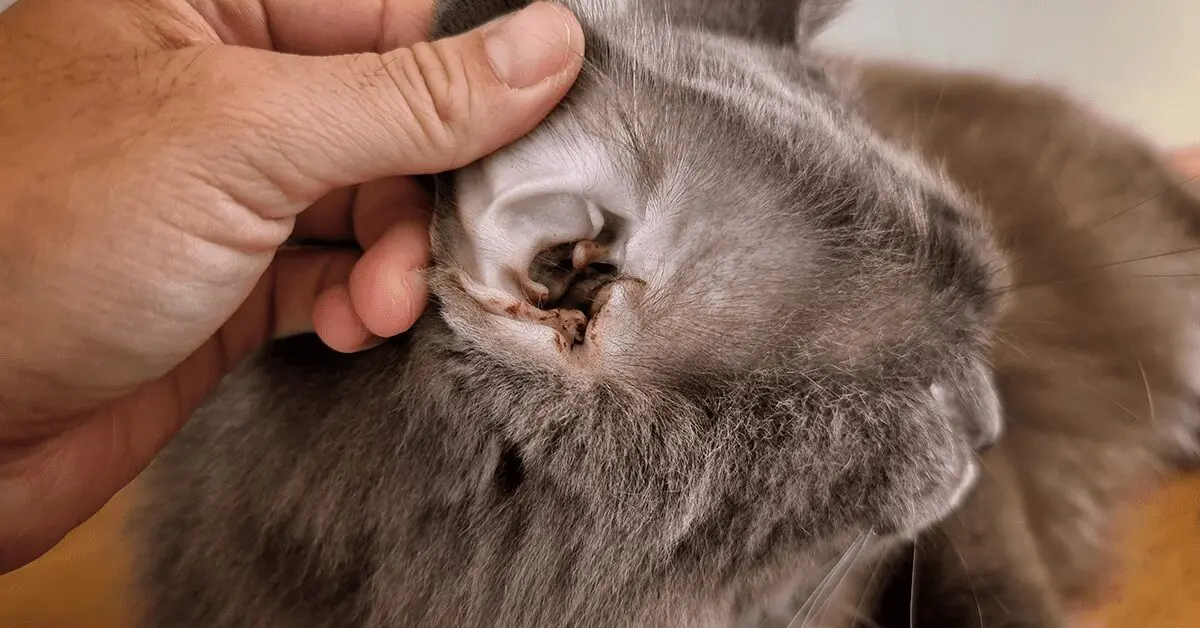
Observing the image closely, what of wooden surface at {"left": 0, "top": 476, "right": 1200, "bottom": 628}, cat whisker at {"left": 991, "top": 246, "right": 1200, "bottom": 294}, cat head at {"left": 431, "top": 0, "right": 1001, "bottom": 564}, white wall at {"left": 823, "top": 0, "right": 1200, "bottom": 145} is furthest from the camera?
white wall at {"left": 823, "top": 0, "right": 1200, "bottom": 145}

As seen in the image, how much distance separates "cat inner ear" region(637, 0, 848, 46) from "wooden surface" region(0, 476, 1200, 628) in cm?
68

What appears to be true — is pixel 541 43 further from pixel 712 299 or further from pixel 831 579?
pixel 831 579

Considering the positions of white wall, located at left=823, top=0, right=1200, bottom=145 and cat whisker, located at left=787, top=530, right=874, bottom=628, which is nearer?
cat whisker, located at left=787, top=530, right=874, bottom=628

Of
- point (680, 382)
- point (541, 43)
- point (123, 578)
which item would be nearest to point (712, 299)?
point (680, 382)

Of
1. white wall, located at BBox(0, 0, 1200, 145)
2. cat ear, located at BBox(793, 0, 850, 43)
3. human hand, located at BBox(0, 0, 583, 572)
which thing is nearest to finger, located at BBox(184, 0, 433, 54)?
human hand, located at BBox(0, 0, 583, 572)

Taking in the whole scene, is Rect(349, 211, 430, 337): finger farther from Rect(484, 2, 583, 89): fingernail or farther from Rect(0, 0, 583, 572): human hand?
Rect(484, 2, 583, 89): fingernail

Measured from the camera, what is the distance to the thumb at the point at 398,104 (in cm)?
70

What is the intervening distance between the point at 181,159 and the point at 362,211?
0.29 meters

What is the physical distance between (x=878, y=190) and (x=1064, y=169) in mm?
474

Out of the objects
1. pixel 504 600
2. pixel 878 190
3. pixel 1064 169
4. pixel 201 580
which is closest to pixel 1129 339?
pixel 1064 169

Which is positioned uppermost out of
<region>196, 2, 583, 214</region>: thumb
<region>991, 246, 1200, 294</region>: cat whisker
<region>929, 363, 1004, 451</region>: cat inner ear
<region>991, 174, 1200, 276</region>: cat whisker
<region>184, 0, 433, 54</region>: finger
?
<region>184, 0, 433, 54</region>: finger

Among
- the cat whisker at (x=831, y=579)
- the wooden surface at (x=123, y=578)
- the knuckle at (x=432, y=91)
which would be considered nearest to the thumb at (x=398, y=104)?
the knuckle at (x=432, y=91)

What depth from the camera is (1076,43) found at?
3.52ft

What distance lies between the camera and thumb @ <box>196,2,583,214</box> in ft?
2.28
